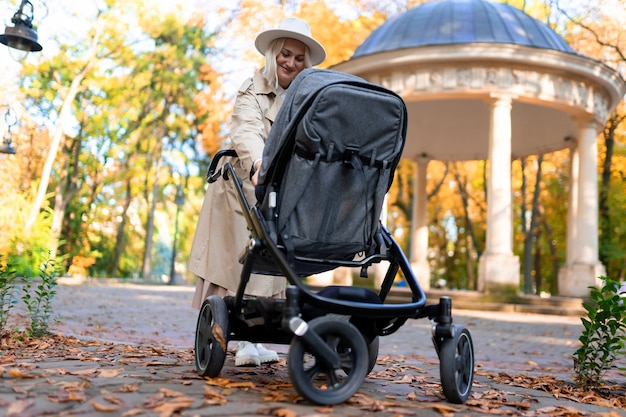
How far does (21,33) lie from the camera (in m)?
8.82

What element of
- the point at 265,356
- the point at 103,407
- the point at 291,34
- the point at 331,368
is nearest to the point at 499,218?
the point at 265,356

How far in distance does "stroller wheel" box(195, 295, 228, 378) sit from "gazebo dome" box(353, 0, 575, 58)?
37.9 feet

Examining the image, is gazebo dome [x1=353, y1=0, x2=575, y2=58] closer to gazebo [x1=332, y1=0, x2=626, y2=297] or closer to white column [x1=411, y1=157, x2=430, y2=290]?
gazebo [x1=332, y1=0, x2=626, y2=297]

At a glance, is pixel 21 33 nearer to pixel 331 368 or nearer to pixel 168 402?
pixel 168 402

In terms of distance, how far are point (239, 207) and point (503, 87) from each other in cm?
1130

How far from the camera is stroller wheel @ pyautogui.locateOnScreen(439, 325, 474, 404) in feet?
10.1

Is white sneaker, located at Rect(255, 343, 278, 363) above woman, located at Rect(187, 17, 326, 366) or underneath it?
underneath

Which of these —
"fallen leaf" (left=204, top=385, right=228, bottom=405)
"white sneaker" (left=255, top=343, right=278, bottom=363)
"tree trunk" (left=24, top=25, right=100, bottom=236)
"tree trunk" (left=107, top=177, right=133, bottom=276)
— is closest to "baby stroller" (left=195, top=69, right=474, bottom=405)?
"fallen leaf" (left=204, top=385, right=228, bottom=405)

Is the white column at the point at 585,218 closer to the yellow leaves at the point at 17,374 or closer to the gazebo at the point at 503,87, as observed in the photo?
the gazebo at the point at 503,87

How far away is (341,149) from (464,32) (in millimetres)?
12748

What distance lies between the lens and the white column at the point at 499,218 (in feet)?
45.2

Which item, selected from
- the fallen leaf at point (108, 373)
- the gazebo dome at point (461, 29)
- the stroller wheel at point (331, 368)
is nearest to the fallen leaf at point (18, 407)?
the fallen leaf at point (108, 373)

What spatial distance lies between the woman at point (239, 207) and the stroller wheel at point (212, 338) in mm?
570

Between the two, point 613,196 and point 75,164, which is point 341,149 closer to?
point 613,196
